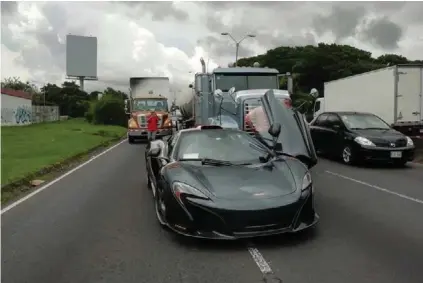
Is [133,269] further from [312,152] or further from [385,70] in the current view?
[385,70]

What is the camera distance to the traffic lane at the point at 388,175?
9867 mm

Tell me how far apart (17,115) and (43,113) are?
42.7ft

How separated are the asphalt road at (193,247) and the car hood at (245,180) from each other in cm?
59

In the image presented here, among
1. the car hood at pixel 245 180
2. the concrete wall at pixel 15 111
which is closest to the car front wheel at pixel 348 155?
the car hood at pixel 245 180

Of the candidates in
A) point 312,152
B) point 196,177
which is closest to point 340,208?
point 312,152

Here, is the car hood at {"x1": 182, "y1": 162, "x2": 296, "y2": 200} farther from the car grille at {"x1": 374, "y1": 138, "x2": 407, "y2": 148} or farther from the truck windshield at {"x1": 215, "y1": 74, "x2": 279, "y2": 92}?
the truck windshield at {"x1": 215, "y1": 74, "x2": 279, "y2": 92}

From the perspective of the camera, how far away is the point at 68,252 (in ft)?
18.4

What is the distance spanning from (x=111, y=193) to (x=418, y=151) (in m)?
11.5

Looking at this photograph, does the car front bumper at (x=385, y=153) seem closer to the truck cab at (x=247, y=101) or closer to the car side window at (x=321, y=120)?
the truck cab at (x=247, y=101)

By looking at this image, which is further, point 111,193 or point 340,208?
point 111,193

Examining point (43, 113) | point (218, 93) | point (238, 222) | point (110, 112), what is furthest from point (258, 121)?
point (43, 113)

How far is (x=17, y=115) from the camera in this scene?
47.8 m

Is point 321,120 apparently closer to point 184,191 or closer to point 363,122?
point 363,122

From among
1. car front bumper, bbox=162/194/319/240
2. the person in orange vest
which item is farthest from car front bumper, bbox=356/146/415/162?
car front bumper, bbox=162/194/319/240
